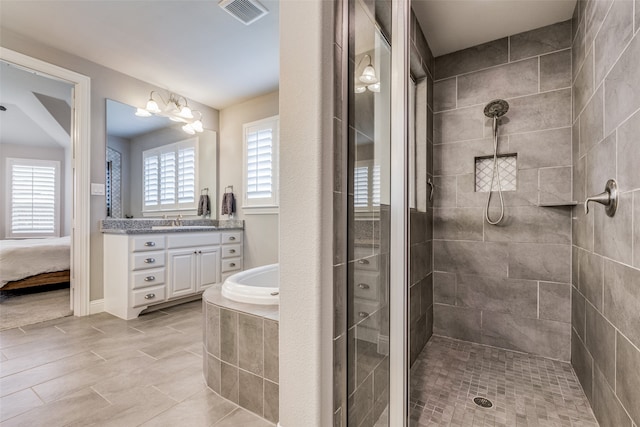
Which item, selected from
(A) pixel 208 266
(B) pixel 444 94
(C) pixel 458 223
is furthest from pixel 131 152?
(C) pixel 458 223

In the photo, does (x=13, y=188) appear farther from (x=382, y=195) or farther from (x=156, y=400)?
(x=382, y=195)

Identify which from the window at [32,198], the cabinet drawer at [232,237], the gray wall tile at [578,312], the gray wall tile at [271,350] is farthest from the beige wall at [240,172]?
the window at [32,198]

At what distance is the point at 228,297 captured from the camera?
62.5 inches

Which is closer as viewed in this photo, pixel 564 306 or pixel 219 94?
pixel 564 306

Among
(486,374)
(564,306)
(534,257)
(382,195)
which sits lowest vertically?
(486,374)

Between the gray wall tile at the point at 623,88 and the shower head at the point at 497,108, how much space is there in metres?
0.80

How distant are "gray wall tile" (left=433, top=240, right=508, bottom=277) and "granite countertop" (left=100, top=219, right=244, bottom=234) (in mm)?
2398

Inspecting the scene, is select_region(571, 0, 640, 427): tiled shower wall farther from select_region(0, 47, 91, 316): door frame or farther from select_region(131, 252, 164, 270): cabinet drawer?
select_region(0, 47, 91, 316): door frame

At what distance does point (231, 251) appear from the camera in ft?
11.9

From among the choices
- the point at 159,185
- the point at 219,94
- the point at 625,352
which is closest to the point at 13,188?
the point at 159,185

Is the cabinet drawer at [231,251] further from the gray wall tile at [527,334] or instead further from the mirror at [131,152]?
the gray wall tile at [527,334]

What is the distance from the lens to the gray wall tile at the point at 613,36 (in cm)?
111

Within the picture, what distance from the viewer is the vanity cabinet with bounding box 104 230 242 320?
105 inches

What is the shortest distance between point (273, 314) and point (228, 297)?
1.18ft
